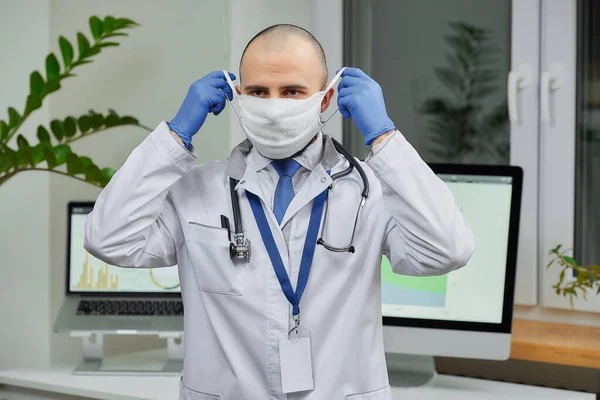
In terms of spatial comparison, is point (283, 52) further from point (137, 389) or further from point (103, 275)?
point (103, 275)

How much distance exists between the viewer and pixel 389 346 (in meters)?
2.04

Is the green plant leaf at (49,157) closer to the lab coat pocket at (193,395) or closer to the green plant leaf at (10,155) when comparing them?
the green plant leaf at (10,155)

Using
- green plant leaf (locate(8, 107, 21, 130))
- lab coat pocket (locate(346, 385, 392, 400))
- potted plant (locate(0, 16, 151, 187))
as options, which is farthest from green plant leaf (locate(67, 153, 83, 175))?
lab coat pocket (locate(346, 385, 392, 400))

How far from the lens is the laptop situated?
233 cm

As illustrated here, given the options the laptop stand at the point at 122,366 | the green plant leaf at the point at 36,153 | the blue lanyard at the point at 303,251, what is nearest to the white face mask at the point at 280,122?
the blue lanyard at the point at 303,251

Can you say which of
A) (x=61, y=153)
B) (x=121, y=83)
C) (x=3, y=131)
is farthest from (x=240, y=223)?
(x=121, y=83)

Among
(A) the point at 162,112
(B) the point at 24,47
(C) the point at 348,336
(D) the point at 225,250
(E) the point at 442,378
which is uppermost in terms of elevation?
(B) the point at 24,47

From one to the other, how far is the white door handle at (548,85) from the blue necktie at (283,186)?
3.93ft

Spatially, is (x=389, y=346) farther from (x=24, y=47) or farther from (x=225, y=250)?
(x=24, y=47)

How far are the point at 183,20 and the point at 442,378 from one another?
1.46 m

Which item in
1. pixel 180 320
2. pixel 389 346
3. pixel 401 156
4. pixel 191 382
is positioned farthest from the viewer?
pixel 180 320

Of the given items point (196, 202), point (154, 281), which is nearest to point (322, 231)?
point (196, 202)

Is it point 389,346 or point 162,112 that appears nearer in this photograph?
point 389,346

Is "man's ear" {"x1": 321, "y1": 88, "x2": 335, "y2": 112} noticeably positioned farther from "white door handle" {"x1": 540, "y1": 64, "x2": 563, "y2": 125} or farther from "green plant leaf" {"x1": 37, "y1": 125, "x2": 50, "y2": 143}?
"green plant leaf" {"x1": 37, "y1": 125, "x2": 50, "y2": 143}
